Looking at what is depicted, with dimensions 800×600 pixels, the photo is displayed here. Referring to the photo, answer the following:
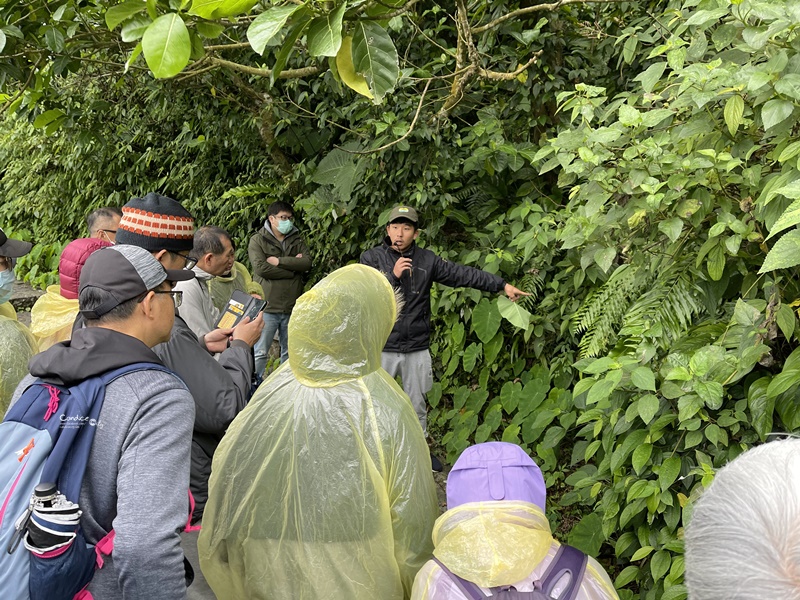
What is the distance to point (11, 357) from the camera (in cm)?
349

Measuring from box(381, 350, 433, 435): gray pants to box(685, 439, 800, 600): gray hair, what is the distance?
453 cm

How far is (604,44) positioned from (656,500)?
423 cm

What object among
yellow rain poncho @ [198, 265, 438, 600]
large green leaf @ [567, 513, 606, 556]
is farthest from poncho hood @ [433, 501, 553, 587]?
large green leaf @ [567, 513, 606, 556]

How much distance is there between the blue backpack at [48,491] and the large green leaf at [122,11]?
1.52 meters

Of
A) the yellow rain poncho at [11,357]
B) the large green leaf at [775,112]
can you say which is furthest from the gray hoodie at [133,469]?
the large green leaf at [775,112]

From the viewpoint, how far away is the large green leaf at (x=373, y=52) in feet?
8.86

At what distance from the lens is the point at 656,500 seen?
3072mm


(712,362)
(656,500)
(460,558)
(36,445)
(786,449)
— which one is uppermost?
(786,449)

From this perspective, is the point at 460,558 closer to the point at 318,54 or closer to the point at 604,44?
the point at 318,54

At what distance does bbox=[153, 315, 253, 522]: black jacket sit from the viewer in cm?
290

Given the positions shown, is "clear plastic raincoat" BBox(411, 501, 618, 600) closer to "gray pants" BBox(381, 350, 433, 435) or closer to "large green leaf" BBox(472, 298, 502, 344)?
"gray pants" BBox(381, 350, 433, 435)

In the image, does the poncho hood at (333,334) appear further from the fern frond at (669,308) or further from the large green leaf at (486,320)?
the large green leaf at (486,320)

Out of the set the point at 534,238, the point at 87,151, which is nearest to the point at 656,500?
the point at 534,238

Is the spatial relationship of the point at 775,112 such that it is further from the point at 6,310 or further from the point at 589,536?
the point at 6,310
